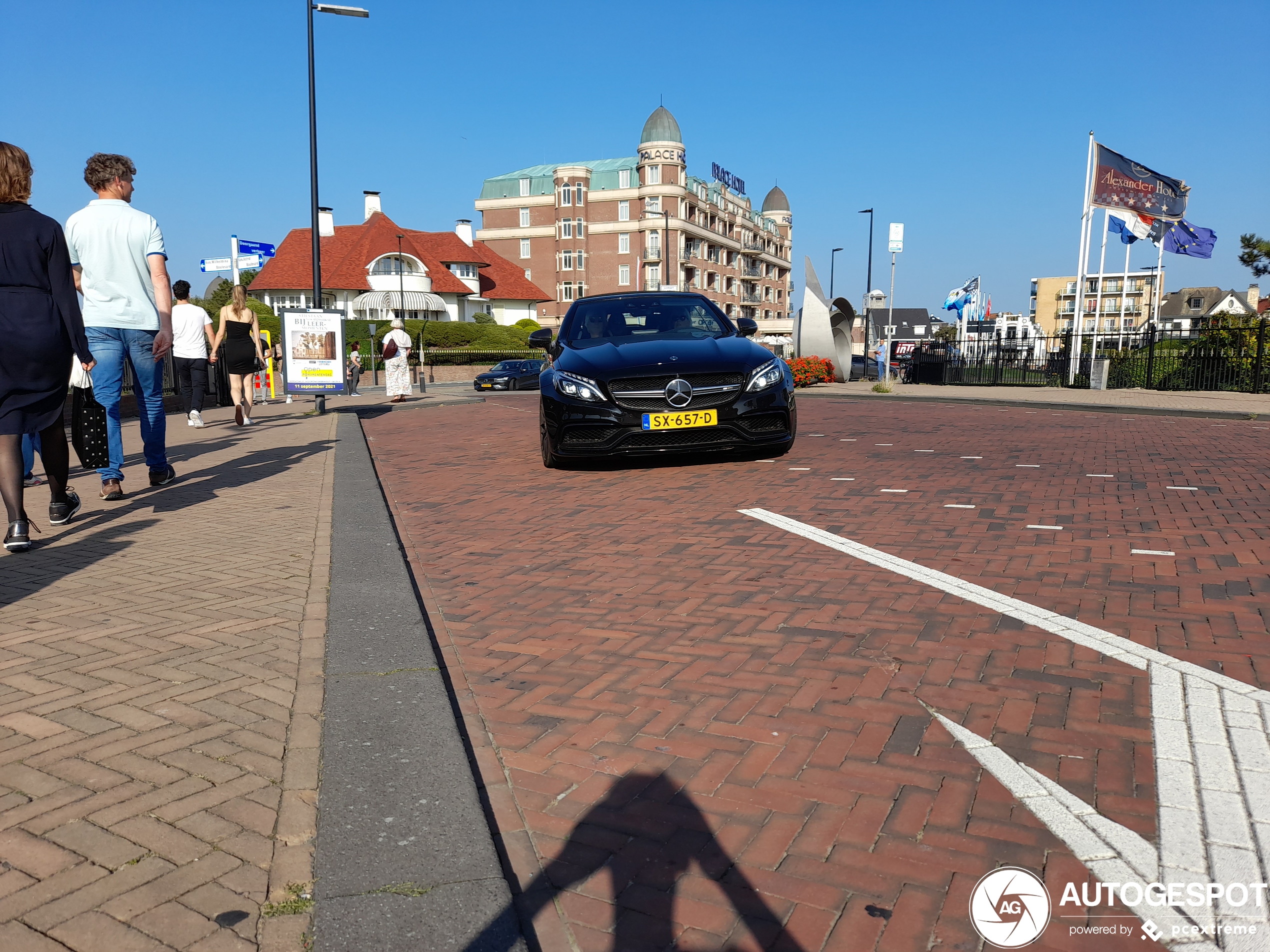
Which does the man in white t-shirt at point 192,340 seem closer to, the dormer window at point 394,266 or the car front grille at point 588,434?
the car front grille at point 588,434

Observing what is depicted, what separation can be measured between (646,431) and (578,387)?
2.12ft

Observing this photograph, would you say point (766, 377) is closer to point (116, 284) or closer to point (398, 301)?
point (116, 284)

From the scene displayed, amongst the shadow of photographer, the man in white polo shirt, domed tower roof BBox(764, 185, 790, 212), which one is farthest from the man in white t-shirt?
domed tower roof BBox(764, 185, 790, 212)

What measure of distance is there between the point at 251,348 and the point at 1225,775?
1287 cm

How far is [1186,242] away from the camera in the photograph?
92.4 feet

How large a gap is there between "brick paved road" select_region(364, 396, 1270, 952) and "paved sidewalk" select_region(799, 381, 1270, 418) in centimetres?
996

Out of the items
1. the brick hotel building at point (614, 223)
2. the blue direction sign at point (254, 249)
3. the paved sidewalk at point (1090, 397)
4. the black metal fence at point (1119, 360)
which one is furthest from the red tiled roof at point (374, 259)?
the paved sidewalk at point (1090, 397)

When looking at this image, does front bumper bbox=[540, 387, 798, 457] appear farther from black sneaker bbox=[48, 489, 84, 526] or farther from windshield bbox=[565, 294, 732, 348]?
black sneaker bbox=[48, 489, 84, 526]

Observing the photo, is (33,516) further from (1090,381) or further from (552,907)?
(1090,381)

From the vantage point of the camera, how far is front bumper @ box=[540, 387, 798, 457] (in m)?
7.55

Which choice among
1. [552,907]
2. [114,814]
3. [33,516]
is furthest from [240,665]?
[33,516]

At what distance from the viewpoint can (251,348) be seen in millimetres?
13078

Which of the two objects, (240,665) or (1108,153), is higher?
(1108,153)

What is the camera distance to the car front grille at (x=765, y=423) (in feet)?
25.5
